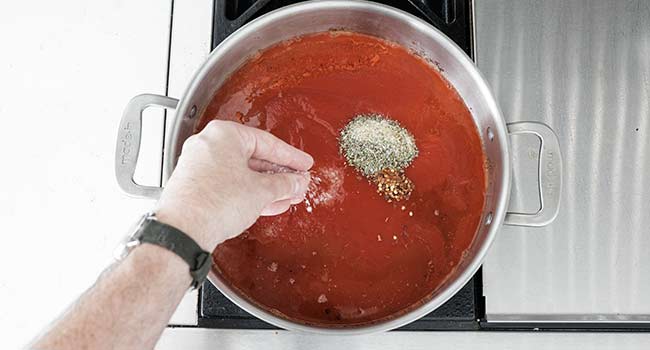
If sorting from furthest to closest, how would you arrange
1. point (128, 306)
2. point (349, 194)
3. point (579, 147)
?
point (579, 147)
point (349, 194)
point (128, 306)

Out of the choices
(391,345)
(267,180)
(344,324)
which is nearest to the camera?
(267,180)

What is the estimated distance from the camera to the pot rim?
0.72m

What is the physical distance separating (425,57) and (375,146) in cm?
15

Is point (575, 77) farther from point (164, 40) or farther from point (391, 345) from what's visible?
point (164, 40)

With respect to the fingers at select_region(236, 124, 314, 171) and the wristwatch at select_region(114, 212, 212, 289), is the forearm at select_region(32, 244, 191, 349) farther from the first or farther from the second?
the fingers at select_region(236, 124, 314, 171)

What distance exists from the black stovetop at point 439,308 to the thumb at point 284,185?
0.24m

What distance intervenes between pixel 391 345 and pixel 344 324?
0.15 meters

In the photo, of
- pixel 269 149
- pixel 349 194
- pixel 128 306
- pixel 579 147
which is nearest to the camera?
pixel 128 306

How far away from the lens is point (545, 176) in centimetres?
82

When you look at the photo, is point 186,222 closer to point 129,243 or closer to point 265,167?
point 129,243

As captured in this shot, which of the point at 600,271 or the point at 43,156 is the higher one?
the point at 43,156

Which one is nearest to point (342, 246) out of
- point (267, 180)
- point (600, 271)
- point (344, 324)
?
point (344, 324)

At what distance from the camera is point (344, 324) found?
2.54ft

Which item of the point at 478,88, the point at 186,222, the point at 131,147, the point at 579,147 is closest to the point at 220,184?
the point at 186,222
